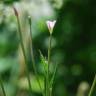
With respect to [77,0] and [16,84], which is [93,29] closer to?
[77,0]

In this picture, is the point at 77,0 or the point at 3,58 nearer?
the point at 3,58

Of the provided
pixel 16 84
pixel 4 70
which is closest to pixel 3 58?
pixel 4 70

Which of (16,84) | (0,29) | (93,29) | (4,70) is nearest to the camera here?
(16,84)

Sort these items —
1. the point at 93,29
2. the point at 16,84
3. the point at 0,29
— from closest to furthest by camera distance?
the point at 16,84
the point at 0,29
the point at 93,29

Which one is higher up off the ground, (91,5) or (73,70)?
(91,5)

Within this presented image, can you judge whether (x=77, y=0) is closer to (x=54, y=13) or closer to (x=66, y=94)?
(x=54, y=13)

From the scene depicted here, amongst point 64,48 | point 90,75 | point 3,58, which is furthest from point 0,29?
point 90,75
